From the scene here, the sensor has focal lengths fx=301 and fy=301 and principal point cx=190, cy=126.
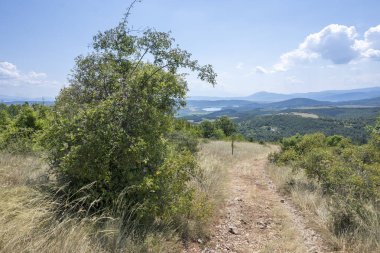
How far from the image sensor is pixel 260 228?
668 centimetres

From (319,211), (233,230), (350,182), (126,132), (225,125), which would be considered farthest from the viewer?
(225,125)

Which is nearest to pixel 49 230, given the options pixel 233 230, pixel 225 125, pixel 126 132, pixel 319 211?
pixel 126 132

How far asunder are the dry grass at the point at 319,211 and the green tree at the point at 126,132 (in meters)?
3.06

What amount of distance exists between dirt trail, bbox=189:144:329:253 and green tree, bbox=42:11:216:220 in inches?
49.9

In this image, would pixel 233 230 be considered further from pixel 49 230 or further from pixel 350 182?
pixel 49 230

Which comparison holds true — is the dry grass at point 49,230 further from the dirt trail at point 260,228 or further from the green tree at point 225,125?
the green tree at point 225,125

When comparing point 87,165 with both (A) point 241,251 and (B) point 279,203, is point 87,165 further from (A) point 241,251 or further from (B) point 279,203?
(B) point 279,203

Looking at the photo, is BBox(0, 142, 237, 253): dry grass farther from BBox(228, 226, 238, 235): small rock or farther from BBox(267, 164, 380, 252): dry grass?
BBox(267, 164, 380, 252): dry grass

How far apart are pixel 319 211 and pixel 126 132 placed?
513 centimetres

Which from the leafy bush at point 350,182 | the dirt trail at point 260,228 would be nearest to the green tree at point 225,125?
the leafy bush at point 350,182

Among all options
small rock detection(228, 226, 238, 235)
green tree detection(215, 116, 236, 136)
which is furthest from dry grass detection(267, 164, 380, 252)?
green tree detection(215, 116, 236, 136)

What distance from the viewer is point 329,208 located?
7.02 m

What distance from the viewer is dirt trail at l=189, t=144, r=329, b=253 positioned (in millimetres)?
5625

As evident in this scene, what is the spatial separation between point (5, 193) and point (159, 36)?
371 centimetres
